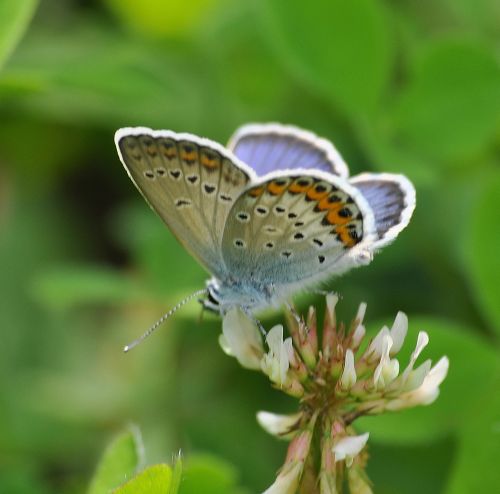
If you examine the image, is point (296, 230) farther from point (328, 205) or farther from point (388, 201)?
point (388, 201)

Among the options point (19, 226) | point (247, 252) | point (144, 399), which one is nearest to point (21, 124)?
point (19, 226)

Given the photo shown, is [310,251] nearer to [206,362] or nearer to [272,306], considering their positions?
[272,306]

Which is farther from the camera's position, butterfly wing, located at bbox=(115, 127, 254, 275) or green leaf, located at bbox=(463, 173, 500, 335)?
green leaf, located at bbox=(463, 173, 500, 335)

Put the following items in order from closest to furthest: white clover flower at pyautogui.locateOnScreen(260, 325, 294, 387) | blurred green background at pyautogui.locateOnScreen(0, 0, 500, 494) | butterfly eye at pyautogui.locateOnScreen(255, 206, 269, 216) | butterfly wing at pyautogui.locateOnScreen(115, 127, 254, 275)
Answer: white clover flower at pyautogui.locateOnScreen(260, 325, 294, 387) → butterfly wing at pyautogui.locateOnScreen(115, 127, 254, 275) → butterfly eye at pyautogui.locateOnScreen(255, 206, 269, 216) → blurred green background at pyautogui.locateOnScreen(0, 0, 500, 494)

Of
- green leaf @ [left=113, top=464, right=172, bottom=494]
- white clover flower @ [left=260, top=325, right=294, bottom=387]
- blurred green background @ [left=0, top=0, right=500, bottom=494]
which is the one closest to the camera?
green leaf @ [left=113, top=464, right=172, bottom=494]

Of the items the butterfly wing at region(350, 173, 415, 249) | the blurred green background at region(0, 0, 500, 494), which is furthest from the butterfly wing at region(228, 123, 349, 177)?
the blurred green background at region(0, 0, 500, 494)

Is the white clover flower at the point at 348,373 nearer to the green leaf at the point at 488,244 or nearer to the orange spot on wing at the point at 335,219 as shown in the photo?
the orange spot on wing at the point at 335,219

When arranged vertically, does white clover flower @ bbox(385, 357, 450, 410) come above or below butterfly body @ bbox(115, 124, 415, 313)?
below

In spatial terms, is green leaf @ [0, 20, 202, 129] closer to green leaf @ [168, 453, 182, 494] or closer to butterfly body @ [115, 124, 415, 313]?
butterfly body @ [115, 124, 415, 313]
